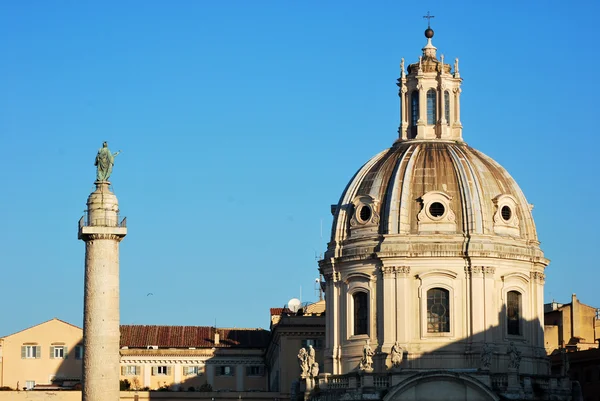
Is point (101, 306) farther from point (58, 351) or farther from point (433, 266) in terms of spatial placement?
point (58, 351)

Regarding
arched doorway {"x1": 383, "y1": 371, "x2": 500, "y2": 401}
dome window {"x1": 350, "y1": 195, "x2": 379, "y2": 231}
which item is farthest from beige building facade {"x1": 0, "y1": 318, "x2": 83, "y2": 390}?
arched doorway {"x1": 383, "y1": 371, "x2": 500, "y2": 401}

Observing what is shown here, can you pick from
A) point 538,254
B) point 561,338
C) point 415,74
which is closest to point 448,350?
point 538,254

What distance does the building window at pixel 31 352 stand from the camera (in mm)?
123500

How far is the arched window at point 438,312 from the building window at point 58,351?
101ft

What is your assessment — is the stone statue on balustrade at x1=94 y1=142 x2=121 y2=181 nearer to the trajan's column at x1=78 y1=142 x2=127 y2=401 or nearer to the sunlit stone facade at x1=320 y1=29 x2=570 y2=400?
the trajan's column at x1=78 y1=142 x2=127 y2=401

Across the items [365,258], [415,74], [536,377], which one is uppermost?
[415,74]

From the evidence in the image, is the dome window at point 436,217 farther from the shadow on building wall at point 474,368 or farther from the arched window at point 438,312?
the shadow on building wall at point 474,368

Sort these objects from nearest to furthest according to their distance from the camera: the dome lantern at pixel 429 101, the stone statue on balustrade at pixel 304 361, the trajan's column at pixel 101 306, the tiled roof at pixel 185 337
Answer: the trajan's column at pixel 101 306 < the stone statue on balustrade at pixel 304 361 < the dome lantern at pixel 429 101 < the tiled roof at pixel 185 337

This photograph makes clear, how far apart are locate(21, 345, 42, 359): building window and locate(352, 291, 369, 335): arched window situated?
27.7 meters

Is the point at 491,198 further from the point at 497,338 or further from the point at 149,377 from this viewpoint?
the point at 149,377

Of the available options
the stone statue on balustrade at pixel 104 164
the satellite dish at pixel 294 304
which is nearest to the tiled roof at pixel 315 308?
the satellite dish at pixel 294 304

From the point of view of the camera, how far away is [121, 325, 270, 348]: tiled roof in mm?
129625

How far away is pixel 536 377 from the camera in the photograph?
101m

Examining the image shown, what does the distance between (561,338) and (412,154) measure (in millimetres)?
28226
